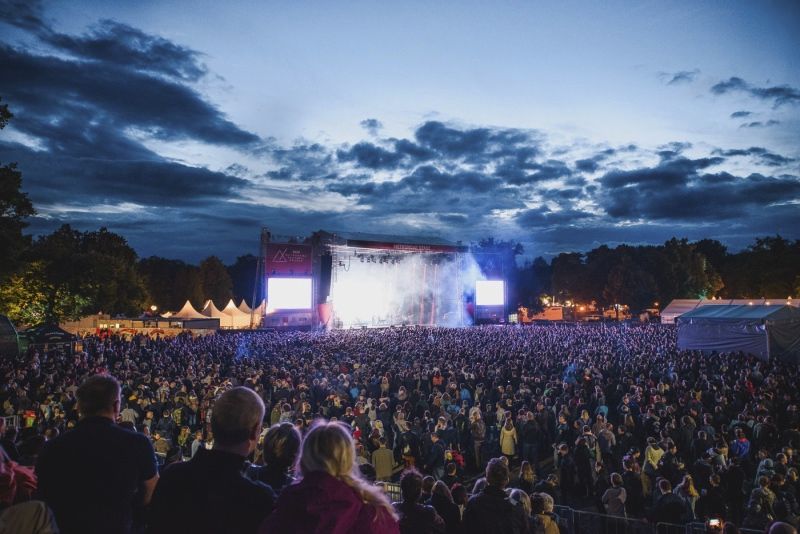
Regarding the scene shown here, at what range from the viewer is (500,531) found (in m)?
3.20

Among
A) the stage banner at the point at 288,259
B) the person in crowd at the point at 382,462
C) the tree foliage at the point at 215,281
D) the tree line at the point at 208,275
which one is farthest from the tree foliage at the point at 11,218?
the tree foliage at the point at 215,281

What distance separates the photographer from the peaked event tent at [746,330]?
1872 cm

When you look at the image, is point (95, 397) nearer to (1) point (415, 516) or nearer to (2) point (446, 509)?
(1) point (415, 516)

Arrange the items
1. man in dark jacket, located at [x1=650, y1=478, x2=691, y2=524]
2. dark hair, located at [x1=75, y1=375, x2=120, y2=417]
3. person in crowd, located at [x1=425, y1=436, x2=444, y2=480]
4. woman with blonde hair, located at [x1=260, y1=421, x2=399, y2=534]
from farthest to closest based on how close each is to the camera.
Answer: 1. person in crowd, located at [x1=425, y1=436, x2=444, y2=480]
2. man in dark jacket, located at [x1=650, y1=478, x2=691, y2=524]
3. dark hair, located at [x1=75, y1=375, x2=120, y2=417]
4. woman with blonde hair, located at [x1=260, y1=421, x2=399, y2=534]

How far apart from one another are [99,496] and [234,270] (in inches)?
3674

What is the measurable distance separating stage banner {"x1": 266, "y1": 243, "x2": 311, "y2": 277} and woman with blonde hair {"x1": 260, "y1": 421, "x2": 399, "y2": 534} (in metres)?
29.6

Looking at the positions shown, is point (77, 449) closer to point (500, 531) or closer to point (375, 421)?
point (500, 531)

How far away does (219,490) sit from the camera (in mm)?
1816

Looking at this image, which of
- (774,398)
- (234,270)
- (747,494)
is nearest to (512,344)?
(774,398)

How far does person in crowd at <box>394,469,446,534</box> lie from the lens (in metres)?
3.18

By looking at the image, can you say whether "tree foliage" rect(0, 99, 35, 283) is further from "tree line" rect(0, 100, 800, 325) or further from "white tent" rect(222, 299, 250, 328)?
"white tent" rect(222, 299, 250, 328)

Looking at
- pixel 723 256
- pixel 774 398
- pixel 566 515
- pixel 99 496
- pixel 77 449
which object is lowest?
pixel 566 515

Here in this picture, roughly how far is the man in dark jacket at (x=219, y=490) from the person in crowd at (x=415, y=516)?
162 centimetres

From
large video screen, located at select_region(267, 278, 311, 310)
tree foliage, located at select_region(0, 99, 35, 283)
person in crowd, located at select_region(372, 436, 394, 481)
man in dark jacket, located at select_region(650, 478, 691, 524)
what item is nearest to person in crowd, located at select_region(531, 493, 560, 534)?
man in dark jacket, located at select_region(650, 478, 691, 524)
